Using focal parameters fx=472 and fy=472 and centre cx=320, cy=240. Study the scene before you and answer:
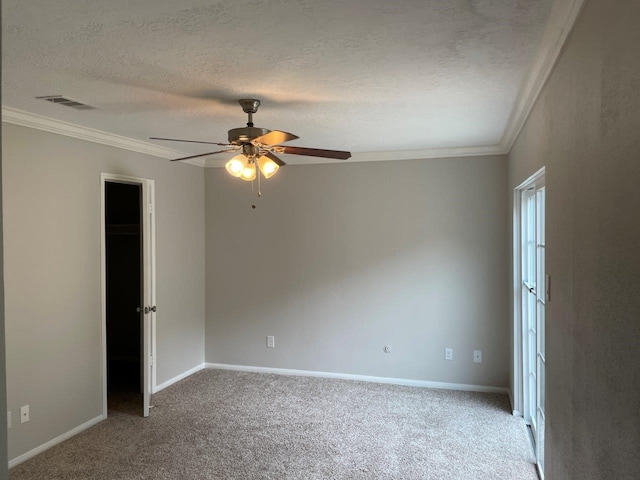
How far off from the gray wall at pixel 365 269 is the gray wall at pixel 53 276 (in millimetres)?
1443

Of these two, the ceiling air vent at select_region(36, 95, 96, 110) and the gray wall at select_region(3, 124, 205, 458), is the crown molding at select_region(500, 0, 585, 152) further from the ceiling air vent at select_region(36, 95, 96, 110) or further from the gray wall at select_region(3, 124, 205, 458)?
the gray wall at select_region(3, 124, 205, 458)

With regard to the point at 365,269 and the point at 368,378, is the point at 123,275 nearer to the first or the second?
the point at 365,269

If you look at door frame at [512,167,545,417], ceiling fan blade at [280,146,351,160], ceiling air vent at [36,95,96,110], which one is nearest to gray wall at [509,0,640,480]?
ceiling fan blade at [280,146,351,160]

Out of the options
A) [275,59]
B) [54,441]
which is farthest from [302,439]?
[275,59]

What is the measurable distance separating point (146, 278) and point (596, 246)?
12.5 ft

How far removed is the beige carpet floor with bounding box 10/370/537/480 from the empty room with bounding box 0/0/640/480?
3 cm

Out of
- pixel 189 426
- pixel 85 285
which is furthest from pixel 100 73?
pixel 189 426

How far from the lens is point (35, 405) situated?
3354mm

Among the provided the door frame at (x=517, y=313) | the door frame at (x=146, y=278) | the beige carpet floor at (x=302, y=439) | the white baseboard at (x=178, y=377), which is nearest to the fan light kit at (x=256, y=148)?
the door frame at (x=146, y=278)

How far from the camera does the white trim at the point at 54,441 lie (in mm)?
3215

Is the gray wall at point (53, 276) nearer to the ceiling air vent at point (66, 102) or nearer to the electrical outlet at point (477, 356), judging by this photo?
the ceiling air vent at point (66, 102)

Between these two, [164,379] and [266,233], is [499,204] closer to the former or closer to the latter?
[266,233]

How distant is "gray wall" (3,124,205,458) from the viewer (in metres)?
3.21

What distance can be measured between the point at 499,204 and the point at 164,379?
3.76 m
